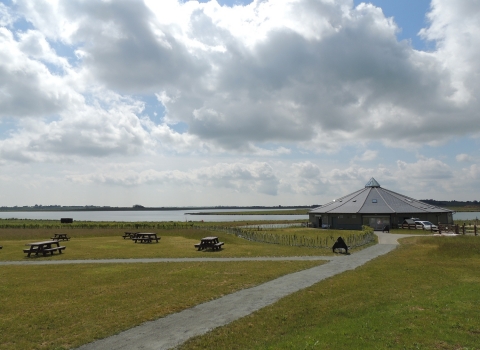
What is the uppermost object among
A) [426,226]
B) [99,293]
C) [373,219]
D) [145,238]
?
[373,219]

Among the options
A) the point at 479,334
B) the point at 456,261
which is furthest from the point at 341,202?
the point at 479,334

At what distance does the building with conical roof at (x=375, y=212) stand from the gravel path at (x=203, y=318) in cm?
4387

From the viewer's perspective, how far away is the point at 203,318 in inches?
417

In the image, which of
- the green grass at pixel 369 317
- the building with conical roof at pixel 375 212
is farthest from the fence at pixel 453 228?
the green grass at pixel 369 317

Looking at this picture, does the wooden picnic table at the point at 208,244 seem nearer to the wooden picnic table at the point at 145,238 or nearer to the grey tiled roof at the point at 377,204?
the wooden picnic table at the point at 145,238

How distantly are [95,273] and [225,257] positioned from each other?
899cm

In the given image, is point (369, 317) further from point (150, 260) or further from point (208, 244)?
point (208, 244)

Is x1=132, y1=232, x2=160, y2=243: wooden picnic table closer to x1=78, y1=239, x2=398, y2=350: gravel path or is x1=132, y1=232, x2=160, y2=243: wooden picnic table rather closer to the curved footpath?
the curved footpath

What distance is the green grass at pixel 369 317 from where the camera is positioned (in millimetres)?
8312

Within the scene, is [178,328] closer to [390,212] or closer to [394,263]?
[394,263]

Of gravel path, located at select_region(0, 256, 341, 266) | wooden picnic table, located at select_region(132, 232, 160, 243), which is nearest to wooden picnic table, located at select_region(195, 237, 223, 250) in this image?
gravel path, located at select_region(0, 256, 341, 266)

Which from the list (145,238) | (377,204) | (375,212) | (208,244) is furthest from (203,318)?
(377,204)

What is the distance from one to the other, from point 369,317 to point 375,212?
50664mm

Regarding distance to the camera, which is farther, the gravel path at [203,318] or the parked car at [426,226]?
the parked car at [426,226]
